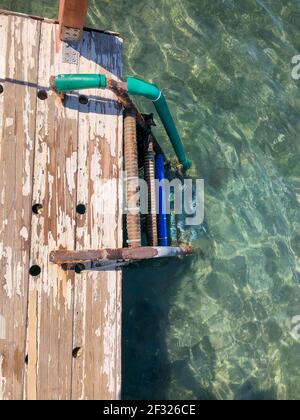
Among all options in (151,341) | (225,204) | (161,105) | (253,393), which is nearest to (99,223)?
(161,105)

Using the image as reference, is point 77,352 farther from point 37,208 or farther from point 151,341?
point 151,341

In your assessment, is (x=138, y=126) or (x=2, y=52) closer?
(x=2, y=52)

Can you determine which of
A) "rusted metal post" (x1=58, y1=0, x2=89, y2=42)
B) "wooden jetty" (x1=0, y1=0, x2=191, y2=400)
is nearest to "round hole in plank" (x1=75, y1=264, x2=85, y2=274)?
"wooden jetty" (x1=0, y1=0, x2=191, y2=400)

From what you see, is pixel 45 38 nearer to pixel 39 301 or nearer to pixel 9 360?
pixel 39 301

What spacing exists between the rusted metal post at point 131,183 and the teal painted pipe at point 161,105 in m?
0.32

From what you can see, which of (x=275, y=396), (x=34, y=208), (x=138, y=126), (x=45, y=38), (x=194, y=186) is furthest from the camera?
(x=194, y=186)

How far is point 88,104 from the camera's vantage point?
6.23m

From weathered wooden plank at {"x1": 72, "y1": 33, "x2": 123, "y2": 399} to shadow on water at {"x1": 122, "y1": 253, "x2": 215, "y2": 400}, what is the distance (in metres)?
1.69

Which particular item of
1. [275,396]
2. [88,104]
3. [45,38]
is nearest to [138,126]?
[88,104]

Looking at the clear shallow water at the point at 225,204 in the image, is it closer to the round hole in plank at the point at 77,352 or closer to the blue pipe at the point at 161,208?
the blue pipe at the point at 161,208

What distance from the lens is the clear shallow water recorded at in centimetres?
762

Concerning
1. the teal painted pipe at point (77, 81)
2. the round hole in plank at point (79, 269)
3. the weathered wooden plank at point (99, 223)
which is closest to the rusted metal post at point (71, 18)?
the weathered wooden plank at point (99, 223)

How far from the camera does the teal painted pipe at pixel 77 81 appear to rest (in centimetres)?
576

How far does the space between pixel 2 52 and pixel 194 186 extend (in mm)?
4153
